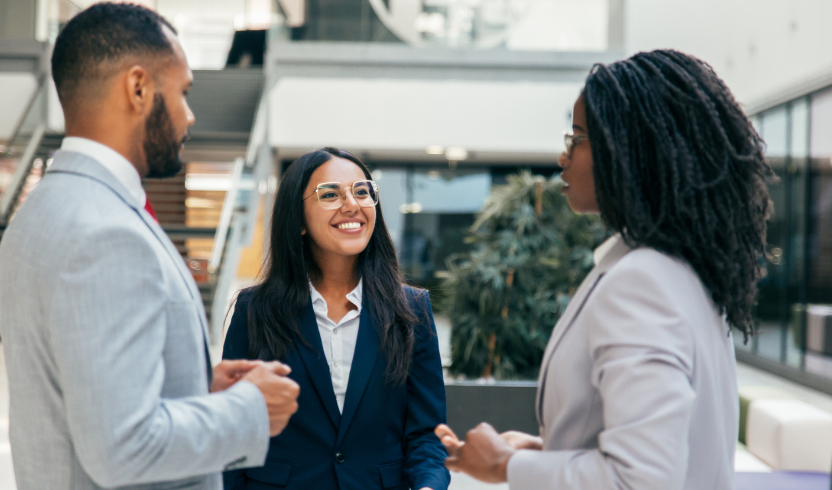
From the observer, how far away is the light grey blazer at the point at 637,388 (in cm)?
93

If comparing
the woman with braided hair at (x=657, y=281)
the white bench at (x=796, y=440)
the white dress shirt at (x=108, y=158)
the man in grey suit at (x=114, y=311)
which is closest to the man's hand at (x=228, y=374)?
the man in grey suit at (x=114, y=311)

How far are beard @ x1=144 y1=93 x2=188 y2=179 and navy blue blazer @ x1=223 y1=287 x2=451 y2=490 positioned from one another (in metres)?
0.79

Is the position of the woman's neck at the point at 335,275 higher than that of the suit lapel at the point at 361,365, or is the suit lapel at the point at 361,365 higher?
the woman's neck at the point at 335,275

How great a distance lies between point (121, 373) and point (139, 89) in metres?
0.47

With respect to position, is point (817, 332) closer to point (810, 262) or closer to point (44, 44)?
point (810, 262)

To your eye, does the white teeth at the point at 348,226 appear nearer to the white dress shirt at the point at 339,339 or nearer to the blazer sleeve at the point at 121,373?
the white dress shirt at the point at 339,339

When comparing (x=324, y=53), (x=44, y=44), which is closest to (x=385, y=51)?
(x=324, y=53)

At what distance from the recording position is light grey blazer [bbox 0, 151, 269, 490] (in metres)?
0.90

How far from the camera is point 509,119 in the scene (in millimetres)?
11359

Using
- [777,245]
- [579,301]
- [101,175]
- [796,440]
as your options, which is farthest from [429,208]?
[101,175]

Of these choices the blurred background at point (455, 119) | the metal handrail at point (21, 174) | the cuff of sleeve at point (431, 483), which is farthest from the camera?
the metal handrail at point (21, 174)

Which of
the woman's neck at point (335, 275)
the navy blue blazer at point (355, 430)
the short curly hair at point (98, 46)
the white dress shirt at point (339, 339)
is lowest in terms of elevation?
the navy blue blazer at point (355, 430)

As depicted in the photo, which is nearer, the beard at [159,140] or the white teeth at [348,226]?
the beard at [159,140]

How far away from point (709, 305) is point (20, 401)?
1.14 metres
